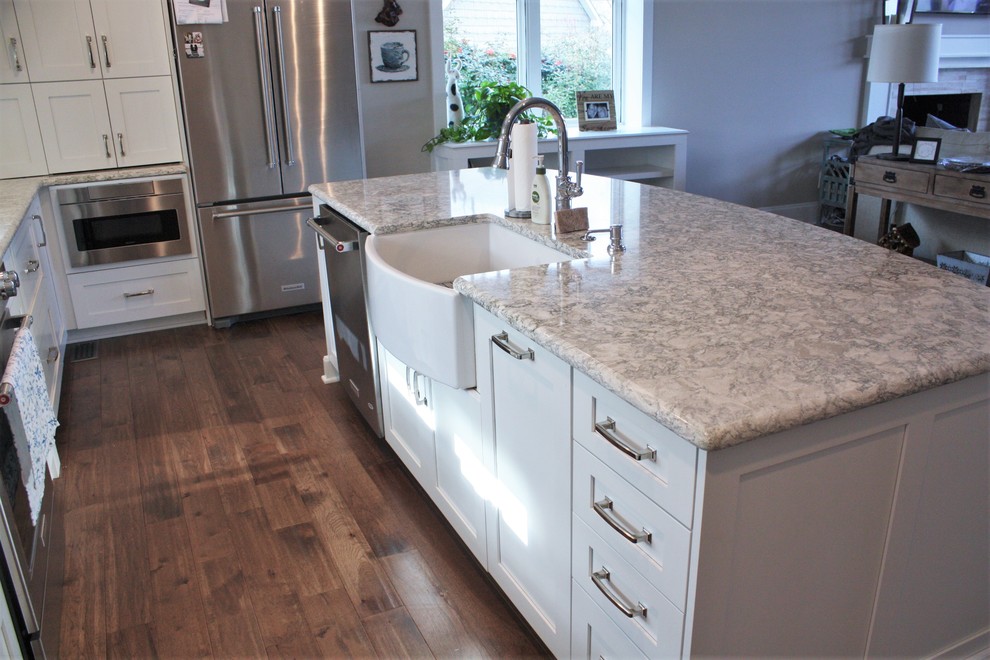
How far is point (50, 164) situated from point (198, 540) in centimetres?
245

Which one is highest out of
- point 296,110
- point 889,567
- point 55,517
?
point 296,110

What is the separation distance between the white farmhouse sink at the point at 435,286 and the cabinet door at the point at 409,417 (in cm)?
15

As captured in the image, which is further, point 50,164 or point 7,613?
point 50,164

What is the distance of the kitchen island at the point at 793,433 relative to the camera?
3.93 feet

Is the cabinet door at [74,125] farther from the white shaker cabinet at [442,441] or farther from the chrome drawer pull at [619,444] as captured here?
the chrome drawer pull at [619,444]

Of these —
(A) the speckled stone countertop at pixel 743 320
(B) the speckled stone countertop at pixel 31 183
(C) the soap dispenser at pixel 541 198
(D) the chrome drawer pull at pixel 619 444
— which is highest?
(C) the soap dispenser at pixel 541 198

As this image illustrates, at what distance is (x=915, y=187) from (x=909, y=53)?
0.85 m

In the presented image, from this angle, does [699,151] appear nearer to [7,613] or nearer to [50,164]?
[50,164]

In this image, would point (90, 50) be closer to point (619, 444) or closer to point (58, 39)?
point (58, 39)

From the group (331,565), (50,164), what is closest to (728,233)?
(331,565)

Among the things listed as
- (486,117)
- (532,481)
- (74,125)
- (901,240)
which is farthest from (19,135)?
(901,240)

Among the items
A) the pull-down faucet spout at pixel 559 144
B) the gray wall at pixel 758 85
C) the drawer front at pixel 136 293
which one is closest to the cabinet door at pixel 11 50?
the drawer front at pixel 136 293

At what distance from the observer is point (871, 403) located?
1.20 metres

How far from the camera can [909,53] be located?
170 inches
